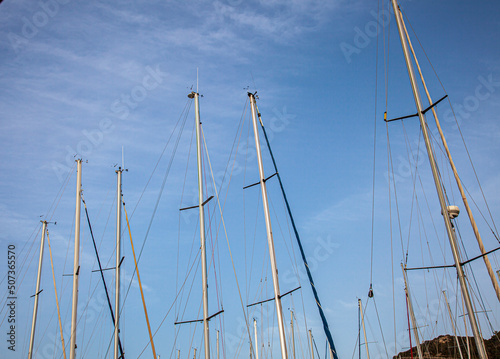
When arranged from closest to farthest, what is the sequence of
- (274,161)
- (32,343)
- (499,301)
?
(499,301) < (274,161) < (32,343)

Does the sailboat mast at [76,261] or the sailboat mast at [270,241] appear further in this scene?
the sailboat mast at [76,261]

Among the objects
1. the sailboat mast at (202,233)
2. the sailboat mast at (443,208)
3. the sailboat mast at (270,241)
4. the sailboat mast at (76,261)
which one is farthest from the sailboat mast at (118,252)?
the sailboat mast at (443,208)

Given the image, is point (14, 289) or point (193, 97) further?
point (14, 289)

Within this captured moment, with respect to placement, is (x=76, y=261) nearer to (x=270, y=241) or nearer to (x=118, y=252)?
(x=118, y=252)

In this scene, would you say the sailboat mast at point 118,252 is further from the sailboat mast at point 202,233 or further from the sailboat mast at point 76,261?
the sailboat mast at point 202,233

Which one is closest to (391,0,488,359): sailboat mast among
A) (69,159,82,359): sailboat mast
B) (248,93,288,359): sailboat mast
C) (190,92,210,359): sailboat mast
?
(248,93,288,359): sailboat mast

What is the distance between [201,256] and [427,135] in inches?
457

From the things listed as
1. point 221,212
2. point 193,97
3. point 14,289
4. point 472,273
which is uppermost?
point 193,97

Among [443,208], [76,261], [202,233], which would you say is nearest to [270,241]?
[202,233]

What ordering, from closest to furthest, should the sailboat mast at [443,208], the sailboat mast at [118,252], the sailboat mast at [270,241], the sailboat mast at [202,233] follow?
the sailboat mast at [443,208], the sailboat mast at [270,241], the sailboat mast at [202,233], the sailboat mast at [118,252]

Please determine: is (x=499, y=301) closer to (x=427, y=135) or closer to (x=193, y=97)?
(x=427, y=135)

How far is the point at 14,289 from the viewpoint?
28812 mm

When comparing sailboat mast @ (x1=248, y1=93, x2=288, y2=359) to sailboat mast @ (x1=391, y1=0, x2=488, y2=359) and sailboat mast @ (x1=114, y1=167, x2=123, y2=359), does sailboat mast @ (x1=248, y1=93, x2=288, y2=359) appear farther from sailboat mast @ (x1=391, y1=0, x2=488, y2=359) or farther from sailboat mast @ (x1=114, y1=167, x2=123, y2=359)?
sailboat mast @ (x1=114, y1=167, x2=123, y2=359)

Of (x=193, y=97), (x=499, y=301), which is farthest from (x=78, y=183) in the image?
(x=499, y=301)
